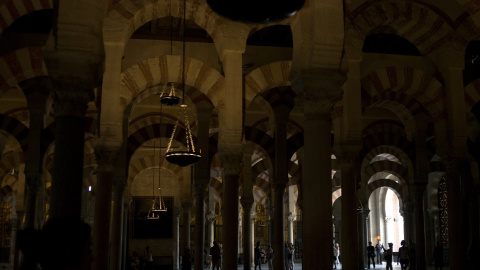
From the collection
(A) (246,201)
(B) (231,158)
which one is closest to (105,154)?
(B) (231,158)

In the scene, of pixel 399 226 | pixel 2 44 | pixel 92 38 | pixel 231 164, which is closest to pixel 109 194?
pixel 231 164

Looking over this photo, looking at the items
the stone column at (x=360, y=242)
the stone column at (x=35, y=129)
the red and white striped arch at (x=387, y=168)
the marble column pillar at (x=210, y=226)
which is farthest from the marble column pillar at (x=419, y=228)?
the marble column pillar at (x=210, y=226)

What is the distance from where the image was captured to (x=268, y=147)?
1308 centimetres

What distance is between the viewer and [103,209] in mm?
8148

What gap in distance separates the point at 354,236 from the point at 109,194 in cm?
360

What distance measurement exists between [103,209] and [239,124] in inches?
90.6

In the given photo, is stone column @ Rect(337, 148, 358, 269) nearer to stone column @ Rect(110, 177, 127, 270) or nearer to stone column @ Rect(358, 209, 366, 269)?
stone column @ Rect(358, 209, 366, 269)

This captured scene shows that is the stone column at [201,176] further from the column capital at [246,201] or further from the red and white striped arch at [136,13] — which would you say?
the red and white striped arch at [136,13]

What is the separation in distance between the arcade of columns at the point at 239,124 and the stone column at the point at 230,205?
0.02m

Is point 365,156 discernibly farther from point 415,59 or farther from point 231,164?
point 231,164

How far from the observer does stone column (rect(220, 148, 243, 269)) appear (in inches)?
321

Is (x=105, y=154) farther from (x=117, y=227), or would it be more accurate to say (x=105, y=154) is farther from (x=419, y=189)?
(x=419, y=189)

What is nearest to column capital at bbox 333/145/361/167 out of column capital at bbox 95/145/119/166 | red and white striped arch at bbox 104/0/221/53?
red and white striped arch at bbox 104/0/221/53

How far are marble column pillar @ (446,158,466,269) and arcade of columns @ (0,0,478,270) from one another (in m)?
0.01
